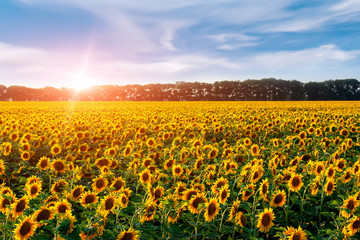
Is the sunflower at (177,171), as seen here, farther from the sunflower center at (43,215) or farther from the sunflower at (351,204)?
the sunflower at (351,204)

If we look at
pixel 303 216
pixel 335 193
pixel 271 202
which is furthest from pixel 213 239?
pixel 335 193

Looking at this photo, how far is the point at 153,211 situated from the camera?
361 centimetres

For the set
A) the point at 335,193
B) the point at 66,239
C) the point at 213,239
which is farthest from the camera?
the point at 335,193

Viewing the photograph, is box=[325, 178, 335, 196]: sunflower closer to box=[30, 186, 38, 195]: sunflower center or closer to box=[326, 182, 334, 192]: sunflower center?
box=[326, 182, 334, 192]: sunflower center

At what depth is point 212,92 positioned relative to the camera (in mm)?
93250

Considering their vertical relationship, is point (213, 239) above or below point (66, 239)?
below

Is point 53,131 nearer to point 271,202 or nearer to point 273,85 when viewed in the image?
point 271,202

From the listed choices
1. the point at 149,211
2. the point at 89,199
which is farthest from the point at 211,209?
the point at 89,199

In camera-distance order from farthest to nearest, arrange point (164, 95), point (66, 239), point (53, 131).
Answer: point (164, 95) < point (53, 131) < point (66, 239)

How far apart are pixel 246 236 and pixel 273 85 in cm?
9518

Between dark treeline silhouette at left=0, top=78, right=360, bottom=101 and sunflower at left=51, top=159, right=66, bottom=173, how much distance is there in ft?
279

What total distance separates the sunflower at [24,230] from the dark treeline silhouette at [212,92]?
289 ft

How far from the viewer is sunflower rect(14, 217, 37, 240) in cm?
280

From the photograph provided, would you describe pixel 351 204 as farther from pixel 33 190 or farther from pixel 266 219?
pixel 33 190
